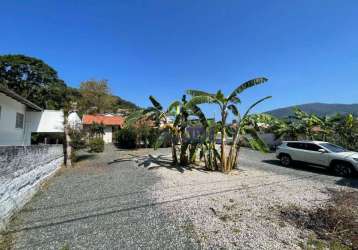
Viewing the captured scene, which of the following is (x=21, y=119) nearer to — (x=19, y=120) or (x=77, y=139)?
(x=19, y=120)

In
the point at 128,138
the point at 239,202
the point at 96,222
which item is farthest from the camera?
the point at 128,138

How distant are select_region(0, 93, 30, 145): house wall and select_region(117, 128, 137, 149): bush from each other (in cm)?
1379

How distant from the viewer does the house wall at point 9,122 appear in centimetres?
1139

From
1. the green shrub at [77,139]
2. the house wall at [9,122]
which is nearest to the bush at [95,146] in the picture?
the green shrub at [77,139]

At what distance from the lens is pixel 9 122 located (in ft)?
40.3

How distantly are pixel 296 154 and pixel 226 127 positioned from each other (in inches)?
215

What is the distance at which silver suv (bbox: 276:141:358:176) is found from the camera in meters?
10.7

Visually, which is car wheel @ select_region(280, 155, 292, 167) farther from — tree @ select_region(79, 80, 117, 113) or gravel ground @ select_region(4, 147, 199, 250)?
tree @ select_region(79, 80, 117, 113)

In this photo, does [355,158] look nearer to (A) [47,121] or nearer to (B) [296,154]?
(B) [296,154]

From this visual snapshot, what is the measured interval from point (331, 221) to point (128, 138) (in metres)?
25.5

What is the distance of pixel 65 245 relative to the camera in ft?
13.2

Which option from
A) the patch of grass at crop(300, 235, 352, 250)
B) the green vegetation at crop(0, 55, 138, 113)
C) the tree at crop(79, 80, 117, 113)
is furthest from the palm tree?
the tree at crop(79, 80, 117, 113)

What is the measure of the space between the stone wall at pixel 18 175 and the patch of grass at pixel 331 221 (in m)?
6.50

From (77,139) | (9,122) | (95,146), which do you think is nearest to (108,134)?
(95,146)
